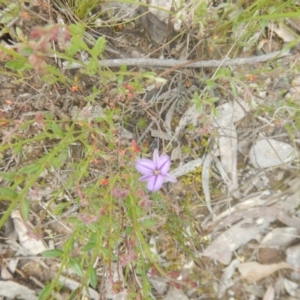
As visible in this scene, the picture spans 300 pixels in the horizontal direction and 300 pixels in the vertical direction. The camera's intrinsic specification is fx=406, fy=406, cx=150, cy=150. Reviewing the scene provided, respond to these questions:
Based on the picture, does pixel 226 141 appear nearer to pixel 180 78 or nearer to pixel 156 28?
pixel 180 78

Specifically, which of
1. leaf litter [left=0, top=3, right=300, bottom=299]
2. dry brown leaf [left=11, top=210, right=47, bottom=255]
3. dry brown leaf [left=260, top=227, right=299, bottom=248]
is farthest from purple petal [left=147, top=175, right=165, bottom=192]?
dry brown leaf [left=260, top=227, right=299, bottom=248]

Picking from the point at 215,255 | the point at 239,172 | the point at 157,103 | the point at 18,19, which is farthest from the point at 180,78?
the point at 215,255

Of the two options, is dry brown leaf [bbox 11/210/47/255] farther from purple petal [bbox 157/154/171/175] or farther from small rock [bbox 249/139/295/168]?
small rock [bbox 249/139/295/168]

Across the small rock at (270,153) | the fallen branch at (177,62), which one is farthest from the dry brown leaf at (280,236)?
the fallen branch at (177,62)

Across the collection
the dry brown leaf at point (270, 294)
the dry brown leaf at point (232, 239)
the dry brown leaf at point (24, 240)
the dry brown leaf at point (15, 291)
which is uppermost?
the dry brown leaf at point (232, 239)

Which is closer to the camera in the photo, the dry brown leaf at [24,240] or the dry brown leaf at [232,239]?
the dry brown leaf at [24,240]

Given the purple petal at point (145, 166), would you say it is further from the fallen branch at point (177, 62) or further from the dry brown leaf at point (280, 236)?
the dry brown leaf at point (280, 236)

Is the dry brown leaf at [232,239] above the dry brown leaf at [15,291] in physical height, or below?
above

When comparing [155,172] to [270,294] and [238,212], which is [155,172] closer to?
[238,212]
